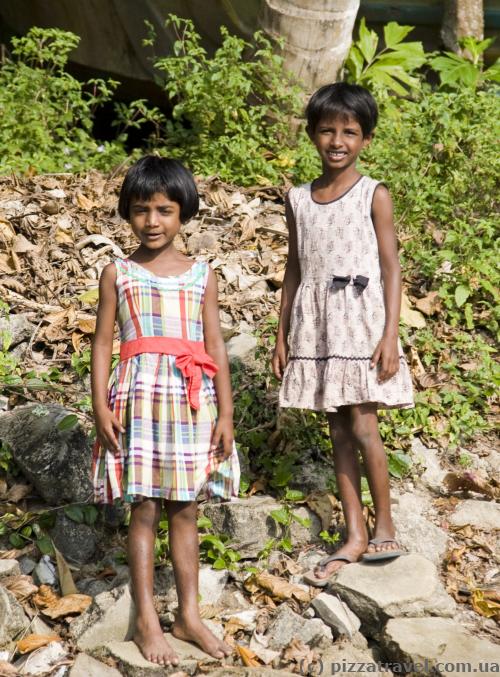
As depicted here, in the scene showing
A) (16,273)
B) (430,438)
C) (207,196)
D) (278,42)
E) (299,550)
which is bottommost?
(299,550)

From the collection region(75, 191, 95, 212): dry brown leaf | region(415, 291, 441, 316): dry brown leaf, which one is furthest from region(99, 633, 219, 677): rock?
region(75, 191, 95, 212): dry brown leaf

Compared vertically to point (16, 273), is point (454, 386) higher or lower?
lower

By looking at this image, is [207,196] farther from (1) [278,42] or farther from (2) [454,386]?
(2) [454,386]

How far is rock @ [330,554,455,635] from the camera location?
3.55 m

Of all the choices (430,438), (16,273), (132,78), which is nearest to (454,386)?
(430,438)

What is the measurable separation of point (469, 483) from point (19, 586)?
209 cm

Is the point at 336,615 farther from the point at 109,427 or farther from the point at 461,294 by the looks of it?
the point at 461,294

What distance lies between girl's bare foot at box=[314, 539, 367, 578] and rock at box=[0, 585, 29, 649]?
1.13 meters

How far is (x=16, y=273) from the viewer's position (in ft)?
17.8

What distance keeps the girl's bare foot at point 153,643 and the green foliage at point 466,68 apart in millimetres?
4540

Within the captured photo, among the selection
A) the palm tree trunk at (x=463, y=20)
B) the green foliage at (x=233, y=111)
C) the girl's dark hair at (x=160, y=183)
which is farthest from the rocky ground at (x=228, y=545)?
the palm tree trunk at (x=463, y=20)

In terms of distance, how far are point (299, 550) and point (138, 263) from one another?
1.45 metres

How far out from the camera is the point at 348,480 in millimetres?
3889

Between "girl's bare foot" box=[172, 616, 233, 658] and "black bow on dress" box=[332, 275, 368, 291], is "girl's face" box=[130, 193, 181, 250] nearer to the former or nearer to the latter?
"black bow on dress" box=[332, 275, 368, 291]
